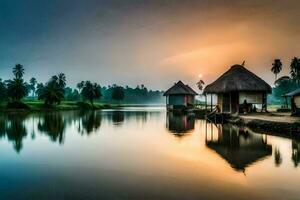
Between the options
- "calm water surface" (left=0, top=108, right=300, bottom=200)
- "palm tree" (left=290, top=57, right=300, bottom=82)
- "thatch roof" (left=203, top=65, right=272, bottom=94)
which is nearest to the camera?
"calm water surface" (left=0, top=108, right=300, bottom=200)

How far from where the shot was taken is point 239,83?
34344mm

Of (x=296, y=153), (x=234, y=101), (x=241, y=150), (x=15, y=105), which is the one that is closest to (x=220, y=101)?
(x=234, y=101)

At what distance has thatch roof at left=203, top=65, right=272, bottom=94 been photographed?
1341 inches

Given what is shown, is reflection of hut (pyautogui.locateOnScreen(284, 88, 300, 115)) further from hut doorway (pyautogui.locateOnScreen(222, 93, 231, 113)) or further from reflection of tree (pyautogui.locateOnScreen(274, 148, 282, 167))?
reflection of tree (pyautogui.locateOnScreen(274, 148, 282, 167))

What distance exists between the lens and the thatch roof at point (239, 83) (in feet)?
112

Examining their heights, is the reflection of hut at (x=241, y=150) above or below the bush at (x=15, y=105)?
below

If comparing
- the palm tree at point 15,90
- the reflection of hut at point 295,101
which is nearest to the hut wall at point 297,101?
the reflection of hut at point 295,101

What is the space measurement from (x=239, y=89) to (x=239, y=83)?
1.09 meters

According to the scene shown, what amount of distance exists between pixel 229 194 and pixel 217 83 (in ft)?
97.6

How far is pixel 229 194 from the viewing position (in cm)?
823

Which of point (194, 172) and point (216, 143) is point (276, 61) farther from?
point (194, 172)

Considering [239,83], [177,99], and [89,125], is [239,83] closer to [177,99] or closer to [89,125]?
[89,125]

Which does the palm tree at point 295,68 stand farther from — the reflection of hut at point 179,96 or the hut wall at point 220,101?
the hut wall at point 220,101

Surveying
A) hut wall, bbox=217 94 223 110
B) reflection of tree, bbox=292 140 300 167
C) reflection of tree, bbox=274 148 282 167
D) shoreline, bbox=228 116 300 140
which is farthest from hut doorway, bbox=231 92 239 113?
reflection of tree, bbox=274 148 282 167
